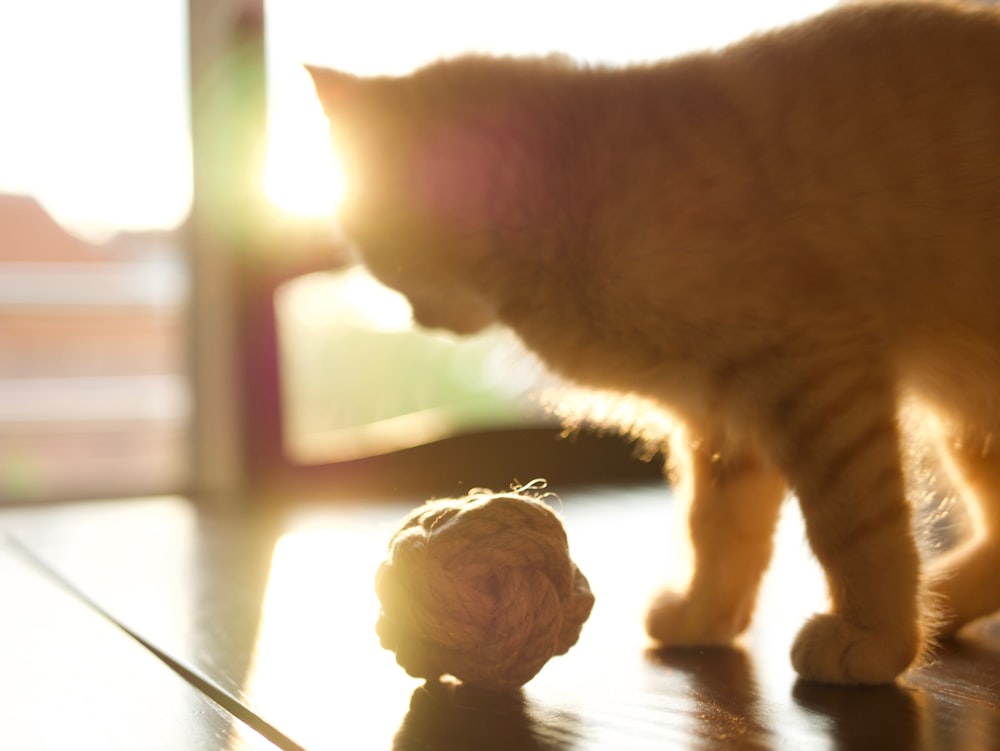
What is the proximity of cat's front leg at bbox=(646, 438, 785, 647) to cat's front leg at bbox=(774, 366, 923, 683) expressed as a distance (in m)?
0.14

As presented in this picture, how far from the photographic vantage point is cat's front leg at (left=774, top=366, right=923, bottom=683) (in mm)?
797

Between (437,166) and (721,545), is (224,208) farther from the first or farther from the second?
(721,545)

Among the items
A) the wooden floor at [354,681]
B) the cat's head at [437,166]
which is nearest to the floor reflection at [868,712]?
the wooden floor at [354,681]

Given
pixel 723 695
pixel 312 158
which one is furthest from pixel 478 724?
pixel 312 158

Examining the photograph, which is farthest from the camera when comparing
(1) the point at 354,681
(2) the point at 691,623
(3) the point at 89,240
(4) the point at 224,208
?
(3) the point at 89,240

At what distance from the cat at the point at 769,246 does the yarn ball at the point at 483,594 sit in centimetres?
20

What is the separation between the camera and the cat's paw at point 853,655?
30.9 inches

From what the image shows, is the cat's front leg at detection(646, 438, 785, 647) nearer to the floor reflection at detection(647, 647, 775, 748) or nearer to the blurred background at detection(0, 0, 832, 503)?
the floor reflection at detection(647, 647, 775, 748)

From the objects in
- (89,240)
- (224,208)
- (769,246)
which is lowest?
(769,246)

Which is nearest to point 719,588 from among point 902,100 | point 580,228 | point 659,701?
point 659,701

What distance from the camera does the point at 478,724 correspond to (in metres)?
0.69

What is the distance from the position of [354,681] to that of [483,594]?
15cm

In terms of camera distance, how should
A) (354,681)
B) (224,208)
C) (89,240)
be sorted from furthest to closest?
(89,240)
(224,208)
(354,681)

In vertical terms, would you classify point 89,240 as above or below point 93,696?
above
